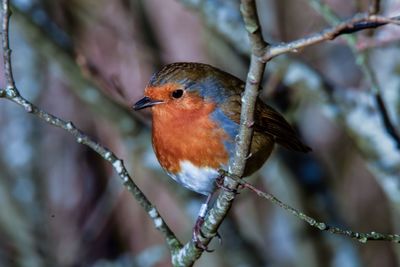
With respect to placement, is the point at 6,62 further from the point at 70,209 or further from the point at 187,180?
the point at 70,209

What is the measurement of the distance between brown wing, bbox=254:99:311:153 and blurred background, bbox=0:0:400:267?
489mm

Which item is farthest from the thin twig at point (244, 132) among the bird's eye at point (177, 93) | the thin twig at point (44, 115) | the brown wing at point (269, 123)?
the bird's eye at point (177, 93)

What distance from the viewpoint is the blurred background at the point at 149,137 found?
401 cm

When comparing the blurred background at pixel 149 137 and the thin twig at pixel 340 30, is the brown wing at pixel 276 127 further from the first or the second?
the thin twig at pixel 340 30

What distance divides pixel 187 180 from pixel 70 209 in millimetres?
3361

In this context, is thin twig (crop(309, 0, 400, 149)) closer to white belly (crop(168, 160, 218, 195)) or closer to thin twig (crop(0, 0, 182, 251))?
white belly (crop(168, 160, 218, 195))

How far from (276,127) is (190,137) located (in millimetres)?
456

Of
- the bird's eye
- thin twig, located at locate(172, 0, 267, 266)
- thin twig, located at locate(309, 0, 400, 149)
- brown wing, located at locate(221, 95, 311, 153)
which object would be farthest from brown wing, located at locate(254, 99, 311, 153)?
thin twig, located at locate(172, 0, 267, 266)

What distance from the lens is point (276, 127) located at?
3.09 m

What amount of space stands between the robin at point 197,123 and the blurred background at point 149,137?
62 cm

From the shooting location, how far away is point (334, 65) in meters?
6.23

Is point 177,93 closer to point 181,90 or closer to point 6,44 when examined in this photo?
point 181,90

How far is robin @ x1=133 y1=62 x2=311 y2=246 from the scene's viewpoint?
2.79 meters

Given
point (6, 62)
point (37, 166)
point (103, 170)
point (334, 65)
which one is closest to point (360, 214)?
point (334, 65)
